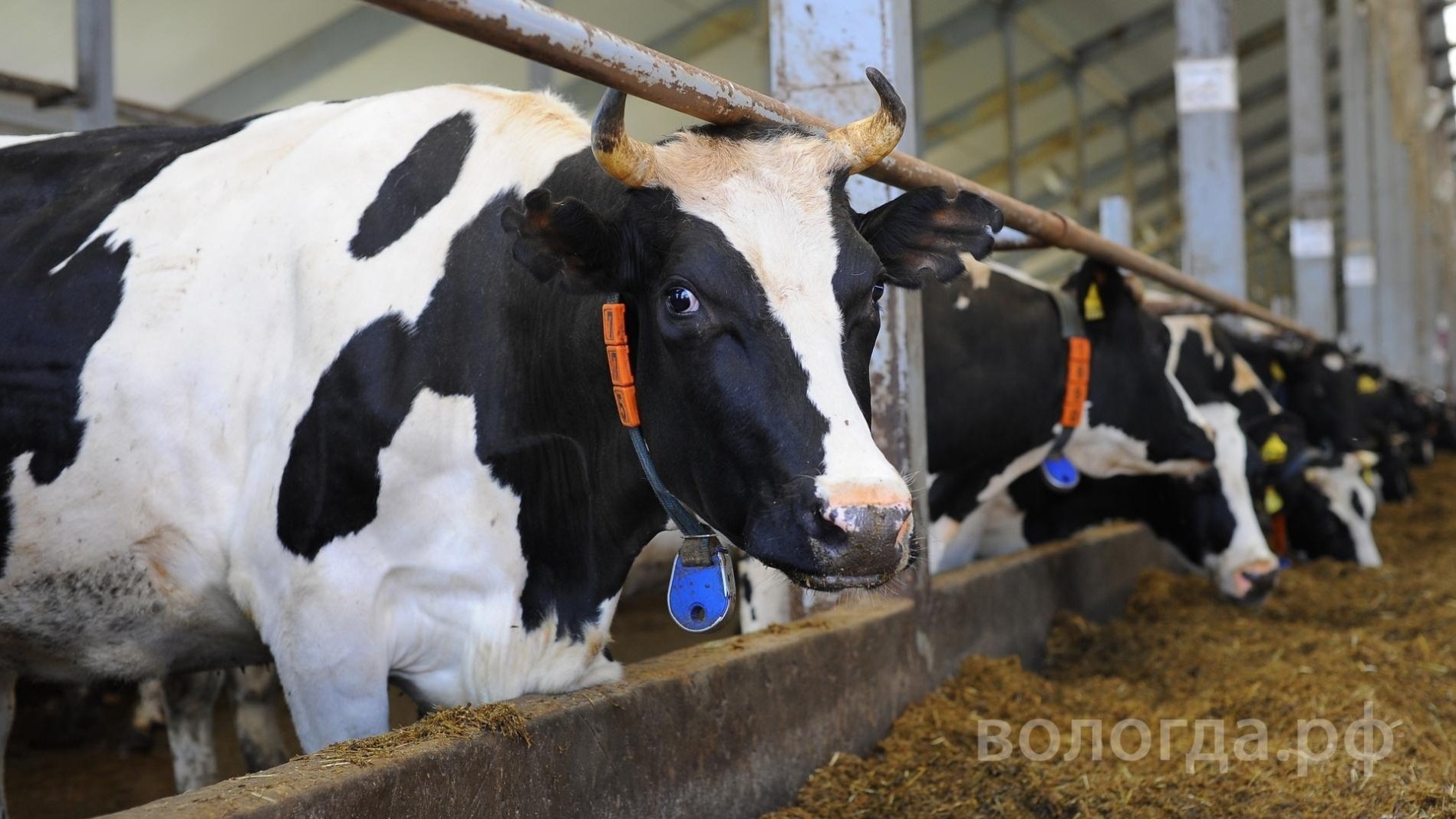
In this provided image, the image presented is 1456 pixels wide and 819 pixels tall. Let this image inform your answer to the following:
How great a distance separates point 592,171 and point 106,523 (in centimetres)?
125

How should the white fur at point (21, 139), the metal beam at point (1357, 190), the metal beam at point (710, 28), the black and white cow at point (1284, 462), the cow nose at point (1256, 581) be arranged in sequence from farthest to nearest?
the metal beam at point (1357, 190) < the metal beam at point (710, 28) < the black and white cow at point (1284, 462) < the cow nose at point (1256, 581) < the white fur at point (21, 139)

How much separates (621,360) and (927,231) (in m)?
0.77

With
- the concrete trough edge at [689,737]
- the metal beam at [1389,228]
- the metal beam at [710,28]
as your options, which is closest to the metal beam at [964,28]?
the metal beam at [710,28]

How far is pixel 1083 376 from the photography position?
5109mm

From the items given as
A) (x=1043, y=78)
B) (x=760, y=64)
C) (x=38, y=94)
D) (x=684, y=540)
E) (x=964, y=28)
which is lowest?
(x=684, y=540)

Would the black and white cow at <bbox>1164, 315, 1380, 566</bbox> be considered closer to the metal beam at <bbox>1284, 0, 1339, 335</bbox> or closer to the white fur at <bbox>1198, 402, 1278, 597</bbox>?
the white fur at <bbox>1198, 402, 1278, 597</bbox>

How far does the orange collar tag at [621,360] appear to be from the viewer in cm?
254

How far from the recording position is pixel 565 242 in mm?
2422

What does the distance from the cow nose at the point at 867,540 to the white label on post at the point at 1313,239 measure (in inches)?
505

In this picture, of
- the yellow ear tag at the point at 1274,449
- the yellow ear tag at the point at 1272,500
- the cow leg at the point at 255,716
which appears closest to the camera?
the cow leg at the point at 255,716

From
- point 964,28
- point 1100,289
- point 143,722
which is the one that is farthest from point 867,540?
point 964,28

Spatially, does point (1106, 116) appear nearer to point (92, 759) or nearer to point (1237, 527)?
point (1237, 527)

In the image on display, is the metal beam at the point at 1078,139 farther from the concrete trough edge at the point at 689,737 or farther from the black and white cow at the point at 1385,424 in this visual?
the concrete trough edge at the point at 689,737

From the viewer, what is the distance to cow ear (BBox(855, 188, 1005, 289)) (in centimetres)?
288
